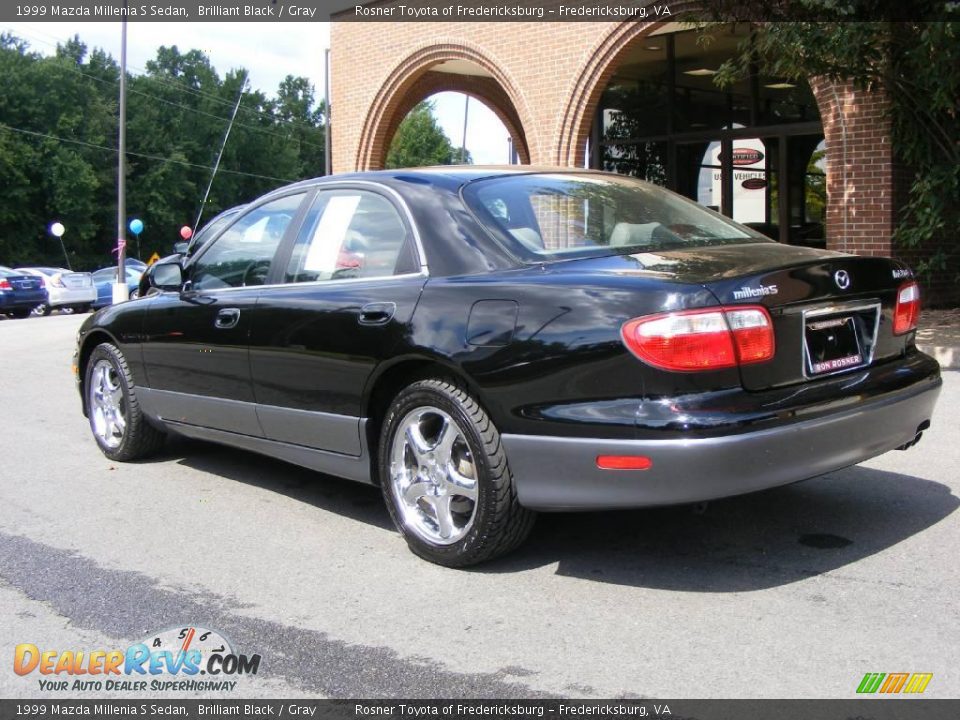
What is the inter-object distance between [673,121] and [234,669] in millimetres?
17127

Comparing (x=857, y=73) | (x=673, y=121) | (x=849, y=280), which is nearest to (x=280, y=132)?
(x=673, y=121)

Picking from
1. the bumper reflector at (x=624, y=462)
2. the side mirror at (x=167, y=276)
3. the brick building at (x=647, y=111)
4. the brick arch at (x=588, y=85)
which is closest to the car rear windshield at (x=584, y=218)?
A: the bumper reflector at (x=624, y=462)

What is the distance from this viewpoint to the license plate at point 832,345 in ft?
12.8

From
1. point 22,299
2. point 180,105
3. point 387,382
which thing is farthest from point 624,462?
point 180,105

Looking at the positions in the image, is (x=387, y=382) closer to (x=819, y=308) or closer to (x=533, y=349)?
(x=533, y=349)

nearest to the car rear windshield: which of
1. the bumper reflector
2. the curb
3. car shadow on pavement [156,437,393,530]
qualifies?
the bumper reflector

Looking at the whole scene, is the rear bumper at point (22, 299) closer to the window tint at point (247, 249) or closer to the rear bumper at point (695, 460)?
the window tint at point (247, 249)

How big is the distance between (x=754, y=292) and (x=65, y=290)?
2836 cm

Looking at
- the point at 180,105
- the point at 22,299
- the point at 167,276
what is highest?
the point at 180,105

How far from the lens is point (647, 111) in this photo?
65.0ft

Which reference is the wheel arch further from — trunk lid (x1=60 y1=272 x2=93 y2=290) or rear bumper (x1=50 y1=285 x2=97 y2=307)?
trunk lid (x1=60 y1=272 x2=93 y2=290)

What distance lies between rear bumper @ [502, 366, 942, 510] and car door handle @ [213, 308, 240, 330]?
78.3 inches

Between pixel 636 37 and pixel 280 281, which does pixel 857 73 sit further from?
pixel 280 281

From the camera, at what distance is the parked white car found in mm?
28641
